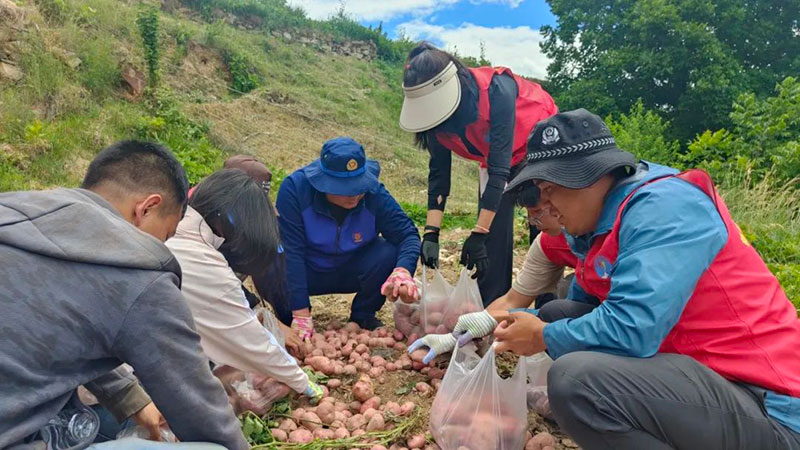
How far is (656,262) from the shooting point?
136cm

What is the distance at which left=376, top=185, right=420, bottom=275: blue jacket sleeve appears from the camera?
2.79 meters

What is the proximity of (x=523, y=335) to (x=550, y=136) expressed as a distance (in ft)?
2.04

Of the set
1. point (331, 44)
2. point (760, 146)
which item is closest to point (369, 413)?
point (760, 146)

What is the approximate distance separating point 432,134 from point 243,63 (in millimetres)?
8623

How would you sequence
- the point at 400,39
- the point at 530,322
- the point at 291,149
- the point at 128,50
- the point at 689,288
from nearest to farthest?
the point at 689,288
the point at 530,322
the point at 128,50
the point at 291,149
the point at 400,39

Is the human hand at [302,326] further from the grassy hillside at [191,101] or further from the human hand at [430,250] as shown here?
the grassy hillside at [191,101]

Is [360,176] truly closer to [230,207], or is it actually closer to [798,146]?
[230,207]

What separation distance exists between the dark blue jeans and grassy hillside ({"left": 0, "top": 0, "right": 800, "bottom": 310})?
2257mm

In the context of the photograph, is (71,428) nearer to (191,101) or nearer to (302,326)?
(302,326)

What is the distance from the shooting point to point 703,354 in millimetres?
1484

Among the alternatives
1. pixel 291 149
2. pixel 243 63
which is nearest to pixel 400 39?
pixel 243 63

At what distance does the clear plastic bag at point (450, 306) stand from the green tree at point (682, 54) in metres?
12.7

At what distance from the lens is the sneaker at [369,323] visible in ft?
9.43

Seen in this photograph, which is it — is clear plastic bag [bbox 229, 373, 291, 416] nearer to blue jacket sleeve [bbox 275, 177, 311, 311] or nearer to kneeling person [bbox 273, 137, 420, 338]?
kneeling person [bbox 273, 137, 420, 338]
